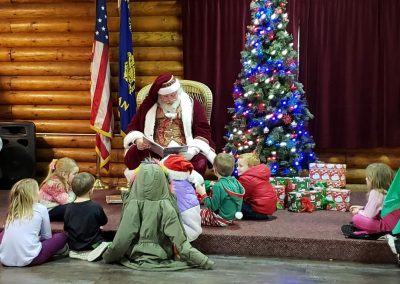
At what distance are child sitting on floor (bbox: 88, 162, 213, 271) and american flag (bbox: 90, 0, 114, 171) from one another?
260 centimetres

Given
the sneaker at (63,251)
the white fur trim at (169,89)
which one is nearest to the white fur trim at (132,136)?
the white fur trim at (169,89)

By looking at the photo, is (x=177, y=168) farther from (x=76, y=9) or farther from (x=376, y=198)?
(x=76, y=9)

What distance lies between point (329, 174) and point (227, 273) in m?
2.23

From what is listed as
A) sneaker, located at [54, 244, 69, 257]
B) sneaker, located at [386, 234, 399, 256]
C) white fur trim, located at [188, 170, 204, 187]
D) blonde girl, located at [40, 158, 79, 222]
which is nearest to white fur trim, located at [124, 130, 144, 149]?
blonde girl, located at [40, 158, 79, 222]

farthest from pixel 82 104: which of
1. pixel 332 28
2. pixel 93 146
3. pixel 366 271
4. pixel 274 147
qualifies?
pixel 366 271

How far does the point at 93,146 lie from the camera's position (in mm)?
7422

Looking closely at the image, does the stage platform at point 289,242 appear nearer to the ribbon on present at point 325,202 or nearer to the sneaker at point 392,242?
the sneaker at point 392,242

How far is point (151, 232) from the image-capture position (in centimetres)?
416

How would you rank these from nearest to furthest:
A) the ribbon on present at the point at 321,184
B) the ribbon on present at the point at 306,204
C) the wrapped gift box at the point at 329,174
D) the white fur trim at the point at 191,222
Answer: the white fur trim at the point at 191,222 → the ribbon on present at the point at 306,204 → the ribbon on present at the point at 321,184 → the wrapped gift box at the point at 329,174

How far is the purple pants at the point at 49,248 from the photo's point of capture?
13.9 feet

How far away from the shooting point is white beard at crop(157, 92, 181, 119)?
5457 millimetres

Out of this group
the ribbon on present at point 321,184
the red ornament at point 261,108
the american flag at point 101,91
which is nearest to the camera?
the ribbon on present at point 321,184

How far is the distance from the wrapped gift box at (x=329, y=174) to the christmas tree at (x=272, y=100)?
0.20 metres

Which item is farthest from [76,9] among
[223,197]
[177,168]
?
[223,197]
